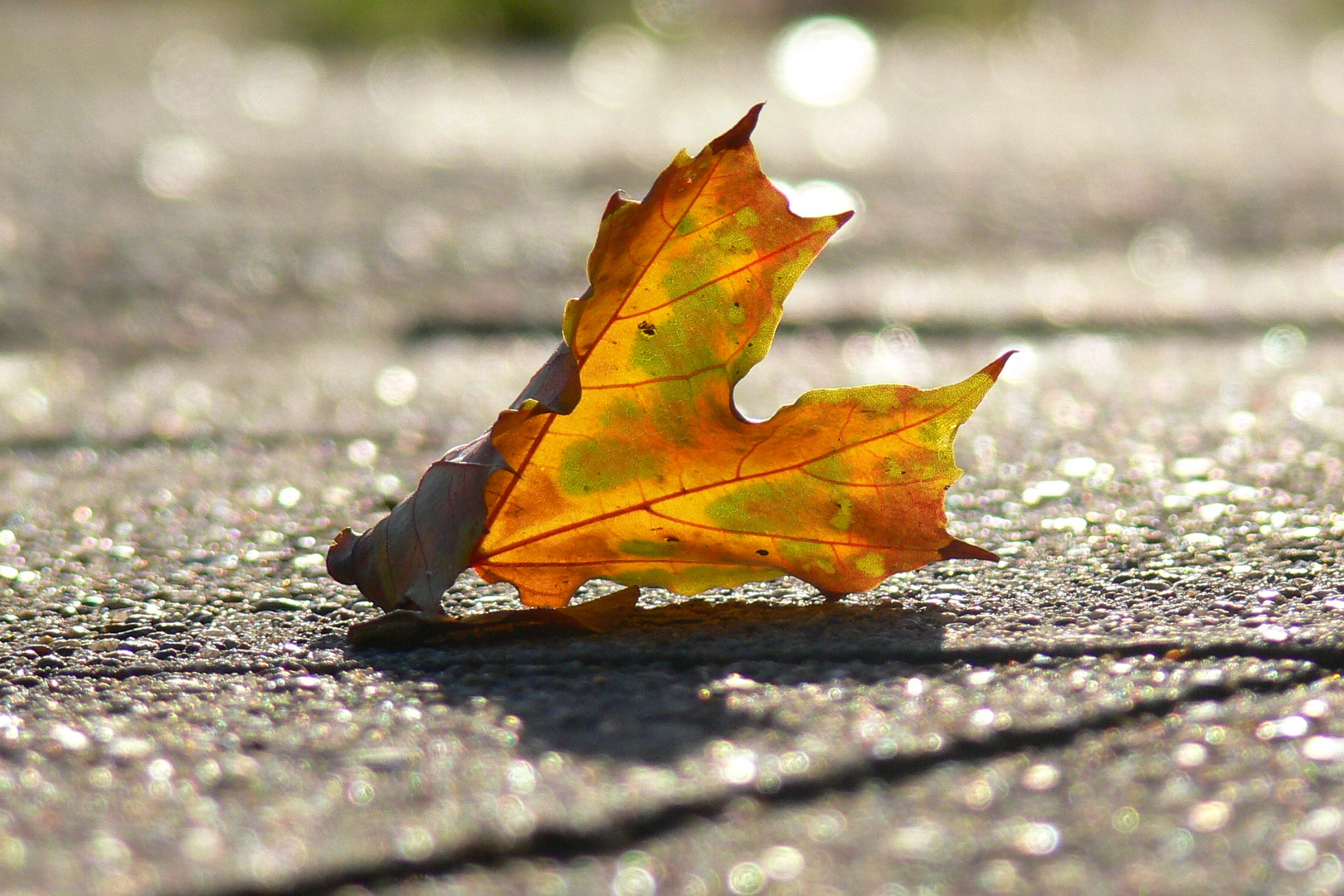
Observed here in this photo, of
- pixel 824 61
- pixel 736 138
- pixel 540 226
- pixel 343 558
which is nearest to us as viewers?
pixel 736 138

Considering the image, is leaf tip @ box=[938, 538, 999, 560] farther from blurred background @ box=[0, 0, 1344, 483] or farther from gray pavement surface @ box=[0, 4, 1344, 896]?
blurred background @ box=[0, 0, 1344, 483]

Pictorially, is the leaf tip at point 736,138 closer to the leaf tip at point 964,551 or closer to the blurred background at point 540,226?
the leaf tip at point 964,551

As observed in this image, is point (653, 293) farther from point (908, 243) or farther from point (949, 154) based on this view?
point (949, 154)

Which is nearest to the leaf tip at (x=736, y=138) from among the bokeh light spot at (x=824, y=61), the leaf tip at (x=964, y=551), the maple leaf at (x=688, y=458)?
the maple leaf at (x=688, y=458)

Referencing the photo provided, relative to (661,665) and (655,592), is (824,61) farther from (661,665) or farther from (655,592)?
(661,665)

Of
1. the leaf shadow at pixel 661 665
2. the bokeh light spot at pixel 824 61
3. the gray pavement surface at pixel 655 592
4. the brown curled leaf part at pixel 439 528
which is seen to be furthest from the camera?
the bokeh light spot at pixel 824 61

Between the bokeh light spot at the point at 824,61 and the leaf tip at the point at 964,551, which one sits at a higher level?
the bokeh light spot at the point at 824,61

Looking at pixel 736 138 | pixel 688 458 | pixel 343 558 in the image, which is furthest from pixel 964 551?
pixel 343 558
